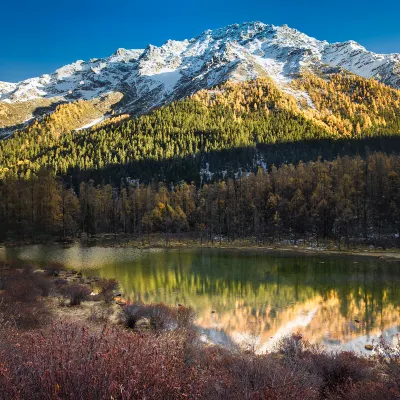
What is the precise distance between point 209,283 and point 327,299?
12.1 meters

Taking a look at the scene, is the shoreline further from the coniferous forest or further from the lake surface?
the coniferous forest

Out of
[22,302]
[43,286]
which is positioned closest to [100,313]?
[22,302]

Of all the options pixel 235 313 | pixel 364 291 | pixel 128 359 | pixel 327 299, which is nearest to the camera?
pixel 128 359

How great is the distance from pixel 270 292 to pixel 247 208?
57734 millimetres

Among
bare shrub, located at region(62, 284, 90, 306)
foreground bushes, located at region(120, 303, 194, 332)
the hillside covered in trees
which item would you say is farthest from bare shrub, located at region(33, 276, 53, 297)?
the hillside covered in trees

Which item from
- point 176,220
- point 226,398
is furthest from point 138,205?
point 226,398

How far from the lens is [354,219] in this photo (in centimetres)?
7706

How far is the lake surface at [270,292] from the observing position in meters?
21.6

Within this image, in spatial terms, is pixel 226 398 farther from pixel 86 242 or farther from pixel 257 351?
pixel 86 242

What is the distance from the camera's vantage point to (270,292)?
31812 mm

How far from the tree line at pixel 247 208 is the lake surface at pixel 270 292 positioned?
2572cm

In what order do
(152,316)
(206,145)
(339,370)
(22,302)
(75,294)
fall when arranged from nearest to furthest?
(339,370) < (22,302) < (152,316) < (75,294) < (206,145)

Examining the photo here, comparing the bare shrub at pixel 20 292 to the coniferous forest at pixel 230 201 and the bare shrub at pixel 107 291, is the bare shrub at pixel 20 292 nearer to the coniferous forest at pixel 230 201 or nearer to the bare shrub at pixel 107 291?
the bare shrub at pixel 107 291

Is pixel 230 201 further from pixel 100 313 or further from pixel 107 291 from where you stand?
pixel 100 313
